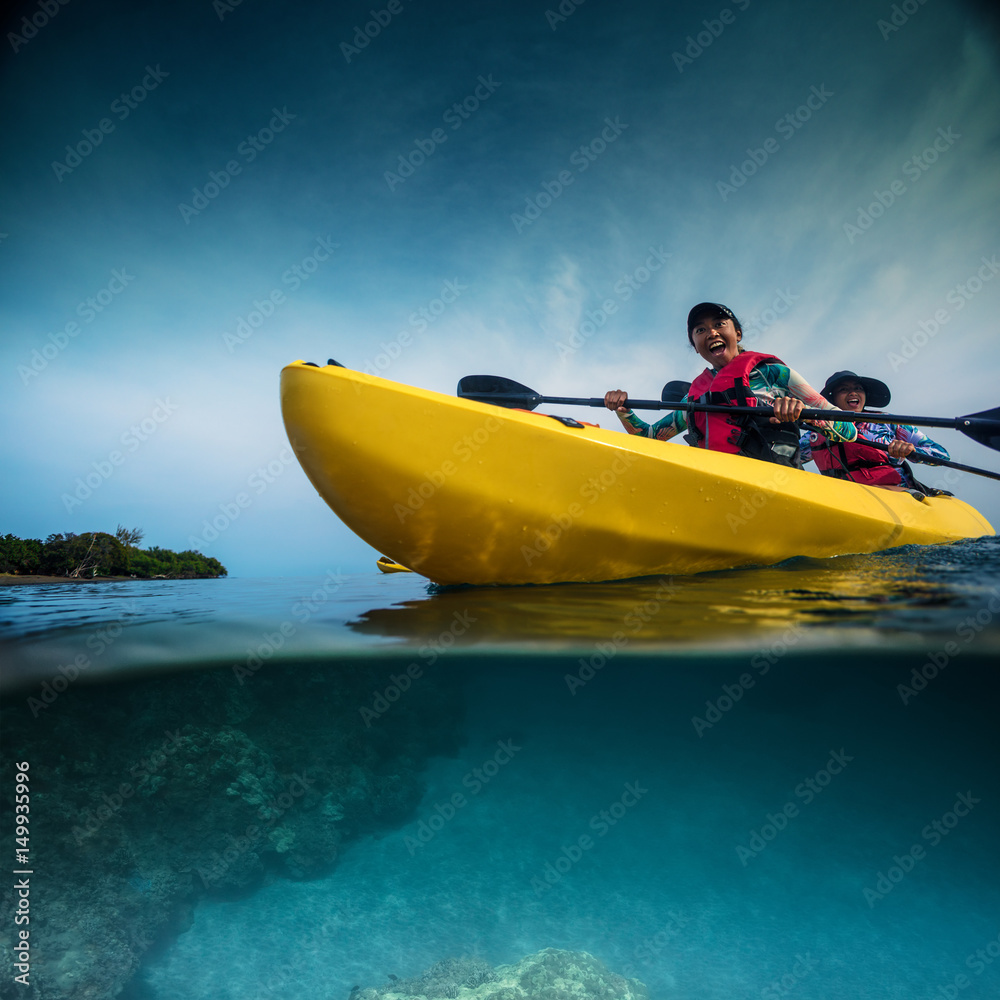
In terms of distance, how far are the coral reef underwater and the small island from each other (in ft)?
18.1

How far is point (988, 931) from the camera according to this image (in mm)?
10883

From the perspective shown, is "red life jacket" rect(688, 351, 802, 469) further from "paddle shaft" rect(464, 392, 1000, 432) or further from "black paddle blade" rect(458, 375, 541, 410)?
"black paddle blade" rect(458, 375, 541, 410)

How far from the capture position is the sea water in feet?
10.4

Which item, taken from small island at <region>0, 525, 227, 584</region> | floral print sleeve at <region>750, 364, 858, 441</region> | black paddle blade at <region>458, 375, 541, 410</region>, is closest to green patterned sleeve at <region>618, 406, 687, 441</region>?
floral print sleeve at <region>750, 364, 858, 441</region>

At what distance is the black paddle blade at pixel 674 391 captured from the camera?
5973 mm

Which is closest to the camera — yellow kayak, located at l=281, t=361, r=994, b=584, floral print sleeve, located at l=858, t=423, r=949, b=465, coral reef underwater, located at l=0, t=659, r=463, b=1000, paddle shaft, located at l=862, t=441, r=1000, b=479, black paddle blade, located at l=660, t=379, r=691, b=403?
yellow kayak, located at l=281, t=361, r=994, b=584

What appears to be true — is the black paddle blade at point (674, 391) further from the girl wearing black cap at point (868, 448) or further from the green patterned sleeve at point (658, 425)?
the girl wearing black cap at point (868, 448)

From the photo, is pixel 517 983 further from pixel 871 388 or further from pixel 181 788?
pixel 871 388

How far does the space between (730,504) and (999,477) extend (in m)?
3.34

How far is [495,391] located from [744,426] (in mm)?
2120

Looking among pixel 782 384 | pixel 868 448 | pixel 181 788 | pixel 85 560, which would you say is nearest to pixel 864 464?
pixel 868 448

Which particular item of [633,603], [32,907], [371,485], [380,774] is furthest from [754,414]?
[32,907]

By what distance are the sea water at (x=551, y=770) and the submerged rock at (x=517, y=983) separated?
0.84 meters

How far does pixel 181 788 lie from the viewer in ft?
19.4
